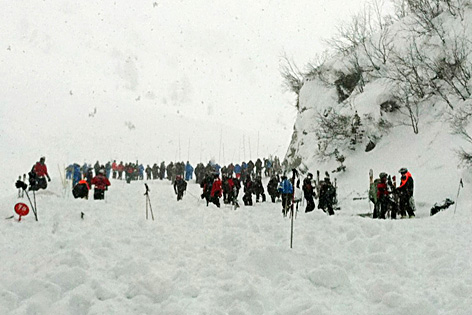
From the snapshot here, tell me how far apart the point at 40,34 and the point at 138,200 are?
86.0 m

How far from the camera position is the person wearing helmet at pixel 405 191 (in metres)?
11.8

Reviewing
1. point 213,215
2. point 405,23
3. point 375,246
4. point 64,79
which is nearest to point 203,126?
point 64,79

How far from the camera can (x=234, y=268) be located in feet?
19.1

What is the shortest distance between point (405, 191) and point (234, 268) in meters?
8.07

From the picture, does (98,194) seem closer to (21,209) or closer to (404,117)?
(21,209)

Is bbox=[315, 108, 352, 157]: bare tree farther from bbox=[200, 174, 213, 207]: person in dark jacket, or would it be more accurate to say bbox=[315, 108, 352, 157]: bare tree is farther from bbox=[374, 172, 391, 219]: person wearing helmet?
bbox=[374, 172, 391, 219]: person wearing helmet

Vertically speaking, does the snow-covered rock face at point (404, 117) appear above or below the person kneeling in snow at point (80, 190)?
above

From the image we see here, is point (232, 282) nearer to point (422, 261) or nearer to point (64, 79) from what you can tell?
point (422, 261)

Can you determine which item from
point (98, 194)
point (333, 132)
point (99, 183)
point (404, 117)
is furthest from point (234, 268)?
point (404, 117)

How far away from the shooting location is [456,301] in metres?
4.71

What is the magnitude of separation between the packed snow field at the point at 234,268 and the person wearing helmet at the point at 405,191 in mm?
2746

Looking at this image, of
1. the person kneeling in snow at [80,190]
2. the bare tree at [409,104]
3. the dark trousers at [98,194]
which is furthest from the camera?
the bare tree at [409,104]

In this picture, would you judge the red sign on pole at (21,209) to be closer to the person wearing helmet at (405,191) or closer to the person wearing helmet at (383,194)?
the person wearing helmet at (383,194)

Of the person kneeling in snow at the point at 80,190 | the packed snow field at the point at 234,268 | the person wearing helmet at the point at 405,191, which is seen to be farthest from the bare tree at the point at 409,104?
the person kneeling in snow at the point at 80,190
